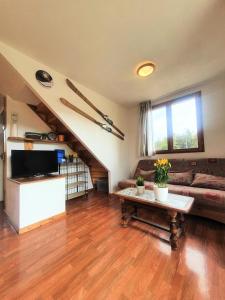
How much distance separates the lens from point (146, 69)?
226 centimetres

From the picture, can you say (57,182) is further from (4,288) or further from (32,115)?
(32,115)

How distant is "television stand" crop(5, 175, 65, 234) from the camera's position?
1.91m

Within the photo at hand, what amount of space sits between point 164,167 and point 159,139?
6.32 feet

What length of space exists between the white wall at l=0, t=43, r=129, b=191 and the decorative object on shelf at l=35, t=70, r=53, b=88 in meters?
0.05

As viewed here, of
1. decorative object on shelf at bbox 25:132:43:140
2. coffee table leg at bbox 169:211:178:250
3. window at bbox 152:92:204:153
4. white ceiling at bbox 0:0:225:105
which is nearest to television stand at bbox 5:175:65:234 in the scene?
decorative object on shelf at bbox 25:132:43:140

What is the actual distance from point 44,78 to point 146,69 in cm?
163

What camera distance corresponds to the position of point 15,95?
2480 millimetres

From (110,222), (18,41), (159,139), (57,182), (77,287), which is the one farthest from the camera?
(159,139)

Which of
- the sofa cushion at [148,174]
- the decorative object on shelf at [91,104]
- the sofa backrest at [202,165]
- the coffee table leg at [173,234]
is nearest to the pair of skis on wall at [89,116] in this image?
the decorative object on shelf at [91,104]

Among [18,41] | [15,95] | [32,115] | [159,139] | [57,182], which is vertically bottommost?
Result: [57,182]

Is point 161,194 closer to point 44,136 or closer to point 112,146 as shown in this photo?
point 112,146

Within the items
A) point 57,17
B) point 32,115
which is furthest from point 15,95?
point 57,17

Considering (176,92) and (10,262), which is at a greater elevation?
(176,92)

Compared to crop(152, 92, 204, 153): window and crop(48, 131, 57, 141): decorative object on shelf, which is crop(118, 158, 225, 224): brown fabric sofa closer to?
crop(152, 92, 204, 153): window
